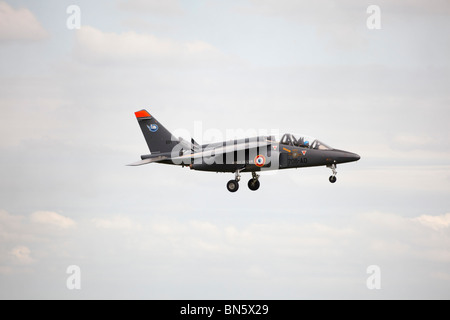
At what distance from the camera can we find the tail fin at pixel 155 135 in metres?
58.1

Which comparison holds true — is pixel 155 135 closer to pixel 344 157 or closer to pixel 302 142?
pixel 302 142

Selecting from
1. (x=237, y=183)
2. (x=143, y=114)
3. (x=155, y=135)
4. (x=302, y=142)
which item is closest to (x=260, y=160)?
(x=237, y=183)

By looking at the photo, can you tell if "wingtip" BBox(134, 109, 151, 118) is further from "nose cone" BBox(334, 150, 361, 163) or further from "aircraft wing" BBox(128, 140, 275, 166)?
"nose cone" BBox(334, 150, 361, 163)

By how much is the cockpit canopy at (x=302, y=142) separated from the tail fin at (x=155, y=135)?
914 centimetres

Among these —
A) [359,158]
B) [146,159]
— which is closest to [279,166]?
[359,158]

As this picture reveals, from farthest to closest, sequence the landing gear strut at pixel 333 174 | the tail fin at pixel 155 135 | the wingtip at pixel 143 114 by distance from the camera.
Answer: the wingtip at pixel 143 114, the tail fin at pixel 155 135, the landing gear strut at pixel 333 174

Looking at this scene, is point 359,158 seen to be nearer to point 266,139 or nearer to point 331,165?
point 331,165

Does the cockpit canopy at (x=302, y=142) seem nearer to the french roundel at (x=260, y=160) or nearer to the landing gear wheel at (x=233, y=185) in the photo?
the french roundel at (x=260, y=160)

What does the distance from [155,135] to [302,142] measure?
12015 mm

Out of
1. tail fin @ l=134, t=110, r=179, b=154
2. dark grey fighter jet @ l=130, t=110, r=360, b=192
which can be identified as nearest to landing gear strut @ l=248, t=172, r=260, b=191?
dark grey fighter jet @ l=130, t=110, r=360, b=192

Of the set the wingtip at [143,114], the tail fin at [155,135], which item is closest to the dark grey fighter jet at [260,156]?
the tail fin at [155,135]

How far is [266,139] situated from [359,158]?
22.8 ft

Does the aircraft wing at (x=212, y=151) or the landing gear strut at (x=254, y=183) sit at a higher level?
the aircraft wing at (x=212, y=151)

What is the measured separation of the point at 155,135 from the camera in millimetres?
58469
